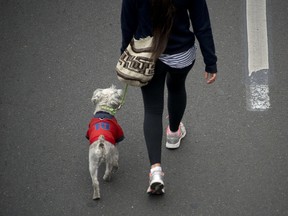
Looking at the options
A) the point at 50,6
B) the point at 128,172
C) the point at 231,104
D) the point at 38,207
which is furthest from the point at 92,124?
the point at 50,6

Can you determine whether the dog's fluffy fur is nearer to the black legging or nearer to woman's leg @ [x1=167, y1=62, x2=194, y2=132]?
the black legging

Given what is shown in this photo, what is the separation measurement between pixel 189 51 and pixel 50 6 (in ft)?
10.3

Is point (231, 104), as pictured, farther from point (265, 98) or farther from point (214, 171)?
point (214, 171)

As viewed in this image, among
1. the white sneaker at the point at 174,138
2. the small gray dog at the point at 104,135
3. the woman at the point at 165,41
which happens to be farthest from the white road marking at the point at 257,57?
the small gray dog at the point at 104,135

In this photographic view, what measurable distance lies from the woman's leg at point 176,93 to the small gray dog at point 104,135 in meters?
0.51

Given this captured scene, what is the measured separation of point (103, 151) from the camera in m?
3.55

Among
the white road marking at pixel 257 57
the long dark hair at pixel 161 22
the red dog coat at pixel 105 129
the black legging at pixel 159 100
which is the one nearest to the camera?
the long dark hair at pixel 161 22

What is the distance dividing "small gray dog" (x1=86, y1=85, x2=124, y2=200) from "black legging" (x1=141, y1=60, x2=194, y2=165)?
36 centimetres

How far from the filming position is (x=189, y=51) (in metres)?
2.99

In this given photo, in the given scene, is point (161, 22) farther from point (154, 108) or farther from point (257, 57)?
point (257, 57)

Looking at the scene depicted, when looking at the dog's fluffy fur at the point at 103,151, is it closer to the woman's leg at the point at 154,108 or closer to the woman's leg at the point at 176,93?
the woman's leg at the point at 154,108

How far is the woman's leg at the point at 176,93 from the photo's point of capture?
312 cm

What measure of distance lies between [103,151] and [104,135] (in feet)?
0.47

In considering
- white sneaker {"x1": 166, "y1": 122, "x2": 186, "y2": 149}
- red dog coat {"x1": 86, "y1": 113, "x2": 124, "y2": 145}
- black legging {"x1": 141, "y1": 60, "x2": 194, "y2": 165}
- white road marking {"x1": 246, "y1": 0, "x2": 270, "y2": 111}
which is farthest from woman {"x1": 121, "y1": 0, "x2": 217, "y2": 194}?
white road marking {"x1": 246, "y1": 0, "x2": 270, "y2": 111}
